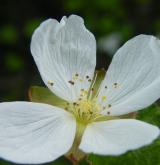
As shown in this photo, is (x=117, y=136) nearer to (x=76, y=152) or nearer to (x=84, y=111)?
(x=76, y=152)

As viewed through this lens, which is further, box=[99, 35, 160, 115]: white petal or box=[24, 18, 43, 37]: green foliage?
box=[24, 18, 43, 37]: green foliage

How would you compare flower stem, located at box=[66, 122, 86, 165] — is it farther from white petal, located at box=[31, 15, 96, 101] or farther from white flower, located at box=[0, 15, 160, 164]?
white petal, located at box=[31, 15, 96, 101]

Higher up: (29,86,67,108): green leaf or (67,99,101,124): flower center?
(29,86,67,108): green leaf

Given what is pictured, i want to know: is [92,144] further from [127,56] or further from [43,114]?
[127,56]

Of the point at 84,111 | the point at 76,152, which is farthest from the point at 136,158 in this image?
the point at 84,111

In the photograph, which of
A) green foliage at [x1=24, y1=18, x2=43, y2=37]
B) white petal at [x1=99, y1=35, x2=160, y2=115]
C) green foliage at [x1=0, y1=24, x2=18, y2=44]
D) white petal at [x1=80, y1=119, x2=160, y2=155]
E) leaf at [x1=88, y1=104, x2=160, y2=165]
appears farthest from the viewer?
green foliage at [x1=0, y1=24, x2=18, y2=44]

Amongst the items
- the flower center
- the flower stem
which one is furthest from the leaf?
the flower center

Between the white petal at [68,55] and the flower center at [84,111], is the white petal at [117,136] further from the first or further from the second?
the white petal at [68,55]

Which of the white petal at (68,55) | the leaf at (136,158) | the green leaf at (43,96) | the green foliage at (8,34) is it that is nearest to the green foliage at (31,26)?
the green foliage at (8,34)
